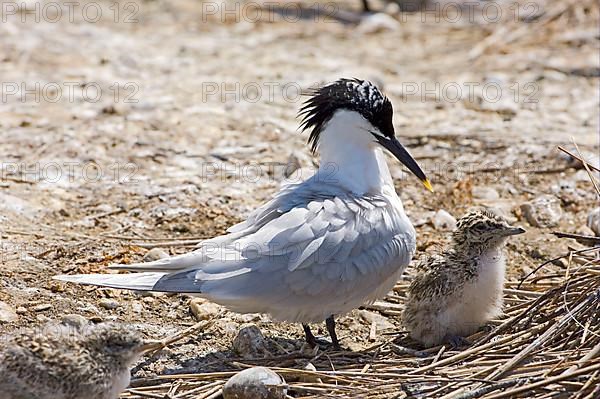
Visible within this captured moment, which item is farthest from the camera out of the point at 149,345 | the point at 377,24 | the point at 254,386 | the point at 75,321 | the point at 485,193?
the point at 377,24

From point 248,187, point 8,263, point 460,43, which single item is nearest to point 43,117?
point 248,187

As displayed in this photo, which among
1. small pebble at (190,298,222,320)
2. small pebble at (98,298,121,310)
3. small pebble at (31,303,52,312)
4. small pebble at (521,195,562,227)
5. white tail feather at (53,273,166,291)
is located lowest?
small pebble at (190,298,222,320)

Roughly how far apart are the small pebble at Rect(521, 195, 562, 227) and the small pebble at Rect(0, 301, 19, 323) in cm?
288

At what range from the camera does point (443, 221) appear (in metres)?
5.93

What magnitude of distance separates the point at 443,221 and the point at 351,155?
42.7 inches

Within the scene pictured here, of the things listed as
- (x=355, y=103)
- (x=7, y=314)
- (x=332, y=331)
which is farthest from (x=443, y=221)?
(x=7, y=314)

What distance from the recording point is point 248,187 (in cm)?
627

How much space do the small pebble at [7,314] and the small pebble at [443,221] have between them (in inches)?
94.4

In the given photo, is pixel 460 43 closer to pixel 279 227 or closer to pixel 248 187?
pixel 248 187

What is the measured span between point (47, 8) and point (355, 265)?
591 centimetres

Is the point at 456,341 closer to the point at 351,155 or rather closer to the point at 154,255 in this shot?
the point at 351,155

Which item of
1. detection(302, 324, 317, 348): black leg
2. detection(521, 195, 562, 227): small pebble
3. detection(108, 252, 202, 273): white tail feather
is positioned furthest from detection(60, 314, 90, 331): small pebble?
detection(521, 195, 562, 227): small pebble

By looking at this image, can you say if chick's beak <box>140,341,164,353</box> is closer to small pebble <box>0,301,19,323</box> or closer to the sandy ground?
the sandy ground

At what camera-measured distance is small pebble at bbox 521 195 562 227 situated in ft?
19.6
